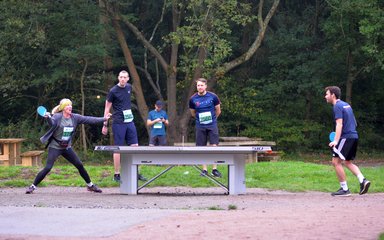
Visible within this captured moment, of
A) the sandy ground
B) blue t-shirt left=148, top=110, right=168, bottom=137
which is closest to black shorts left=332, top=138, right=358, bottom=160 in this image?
the sandy ground

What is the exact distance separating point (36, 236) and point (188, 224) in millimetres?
1931

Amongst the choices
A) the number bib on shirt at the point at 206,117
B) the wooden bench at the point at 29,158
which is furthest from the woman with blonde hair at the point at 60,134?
the wooden bench at the point at 29,158

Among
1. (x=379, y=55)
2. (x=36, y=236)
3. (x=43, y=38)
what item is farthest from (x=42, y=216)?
(x=379, y=55)

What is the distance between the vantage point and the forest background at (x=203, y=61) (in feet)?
107

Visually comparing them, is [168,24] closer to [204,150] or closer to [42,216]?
[204,150]

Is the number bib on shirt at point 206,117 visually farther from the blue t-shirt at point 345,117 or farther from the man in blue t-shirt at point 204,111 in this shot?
the blue t-shirt at point 345,117

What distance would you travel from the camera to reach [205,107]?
1709 centimetres

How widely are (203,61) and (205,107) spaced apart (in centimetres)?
1601

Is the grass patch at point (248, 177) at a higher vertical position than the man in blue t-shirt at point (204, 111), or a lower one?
lower

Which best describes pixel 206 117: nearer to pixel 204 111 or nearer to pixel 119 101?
pixel 204 111

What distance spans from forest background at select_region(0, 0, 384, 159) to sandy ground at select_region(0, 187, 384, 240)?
16923mm

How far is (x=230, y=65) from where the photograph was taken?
3534cm

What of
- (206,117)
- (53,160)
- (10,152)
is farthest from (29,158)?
(53,160)

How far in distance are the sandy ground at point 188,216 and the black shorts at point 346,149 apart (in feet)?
2.67
